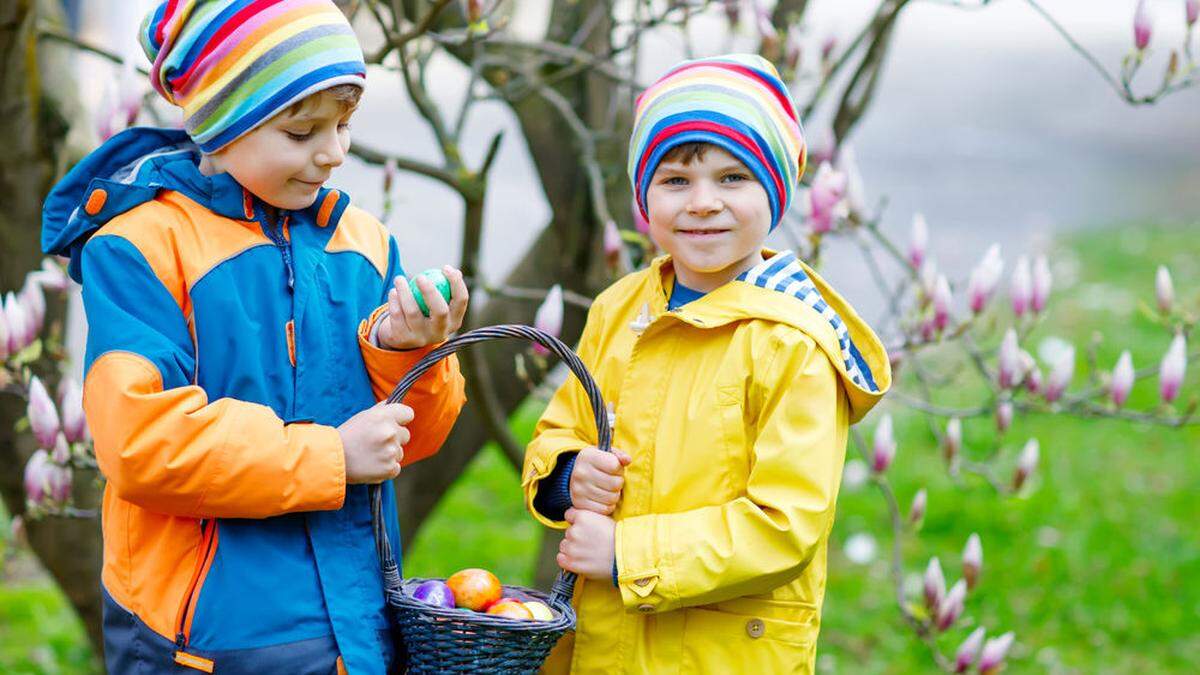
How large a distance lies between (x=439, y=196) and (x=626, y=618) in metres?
8.94

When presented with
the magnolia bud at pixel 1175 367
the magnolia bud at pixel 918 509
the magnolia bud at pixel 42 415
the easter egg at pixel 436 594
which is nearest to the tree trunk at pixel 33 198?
the magnolia bud at pixel 42 415

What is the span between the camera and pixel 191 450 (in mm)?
2090

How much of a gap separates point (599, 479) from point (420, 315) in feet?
1.33

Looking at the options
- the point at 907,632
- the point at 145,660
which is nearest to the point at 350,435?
the point at 145,660

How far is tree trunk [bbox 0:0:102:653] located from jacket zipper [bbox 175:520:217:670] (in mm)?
1423

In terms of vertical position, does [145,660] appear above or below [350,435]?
below

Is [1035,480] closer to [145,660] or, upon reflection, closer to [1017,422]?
[1017,422]

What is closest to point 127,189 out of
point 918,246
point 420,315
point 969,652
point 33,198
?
point 420,315

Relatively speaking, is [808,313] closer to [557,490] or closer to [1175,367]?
[557,490]

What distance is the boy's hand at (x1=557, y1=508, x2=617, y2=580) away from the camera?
7.64 ft

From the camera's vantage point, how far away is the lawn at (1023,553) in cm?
460

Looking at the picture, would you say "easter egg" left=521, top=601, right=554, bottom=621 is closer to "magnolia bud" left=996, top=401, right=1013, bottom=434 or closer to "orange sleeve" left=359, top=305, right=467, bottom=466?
"orange sleeve" left=359, top=305, right=467, bottom=466

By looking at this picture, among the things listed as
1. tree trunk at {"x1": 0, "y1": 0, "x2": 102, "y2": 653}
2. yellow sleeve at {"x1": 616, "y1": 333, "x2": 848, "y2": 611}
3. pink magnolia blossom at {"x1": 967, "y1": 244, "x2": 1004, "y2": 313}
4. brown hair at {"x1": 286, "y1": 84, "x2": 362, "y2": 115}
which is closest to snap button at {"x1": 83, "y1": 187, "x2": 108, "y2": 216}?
brown hair at {"x1": 286, "y1": 84, "x2": 362, "y2": 115}

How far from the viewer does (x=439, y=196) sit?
11.1 meters
